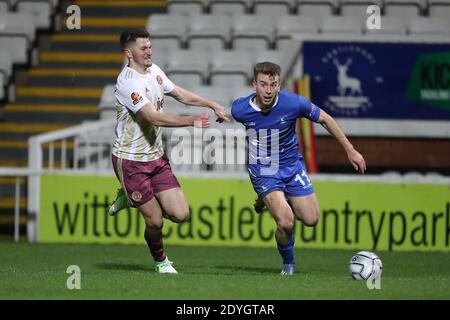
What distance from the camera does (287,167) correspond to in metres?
11.2

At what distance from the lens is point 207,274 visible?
10.7 m

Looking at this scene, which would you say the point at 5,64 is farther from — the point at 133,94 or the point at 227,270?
the point at 133,94

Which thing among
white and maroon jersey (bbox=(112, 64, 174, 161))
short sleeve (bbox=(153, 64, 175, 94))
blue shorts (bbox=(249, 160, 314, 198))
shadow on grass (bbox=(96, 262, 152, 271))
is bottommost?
shadow on grass (bbox=(96, 262, 152, 271))

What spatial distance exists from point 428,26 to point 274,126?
22.9ft

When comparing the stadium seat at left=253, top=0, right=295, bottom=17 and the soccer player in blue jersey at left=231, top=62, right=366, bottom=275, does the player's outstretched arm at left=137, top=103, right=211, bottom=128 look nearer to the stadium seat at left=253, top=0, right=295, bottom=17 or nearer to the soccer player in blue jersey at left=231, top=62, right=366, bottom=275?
the soccer player in blue jersey at left=231, top=62, right=366, bottom=275

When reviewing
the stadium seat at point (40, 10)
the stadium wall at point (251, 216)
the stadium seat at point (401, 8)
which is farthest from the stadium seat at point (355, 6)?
the stadium seat at point (40, 10)

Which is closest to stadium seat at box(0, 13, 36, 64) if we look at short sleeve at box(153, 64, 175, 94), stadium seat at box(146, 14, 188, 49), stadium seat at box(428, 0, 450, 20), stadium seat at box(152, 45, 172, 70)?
stadium seat at box(146, 14, 188, 49)

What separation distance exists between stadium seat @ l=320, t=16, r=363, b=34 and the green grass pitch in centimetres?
418

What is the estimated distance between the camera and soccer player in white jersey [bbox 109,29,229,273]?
10.7 meters

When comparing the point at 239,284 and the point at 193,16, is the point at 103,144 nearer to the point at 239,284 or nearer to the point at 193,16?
the point at 193,16

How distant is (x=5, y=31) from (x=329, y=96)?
5.52 metres
